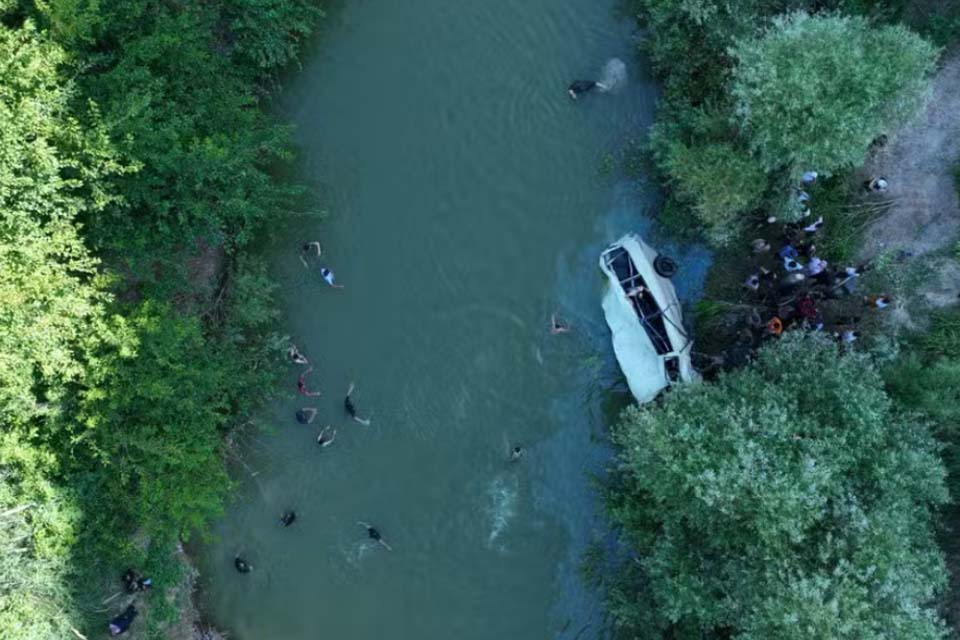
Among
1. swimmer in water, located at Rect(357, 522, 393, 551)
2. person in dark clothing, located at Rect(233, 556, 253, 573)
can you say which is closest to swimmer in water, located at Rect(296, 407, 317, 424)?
swimmer in water, located at Rect(357, 522, 393, 551)

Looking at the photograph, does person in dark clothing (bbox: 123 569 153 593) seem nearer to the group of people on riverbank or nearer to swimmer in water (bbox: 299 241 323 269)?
swimmer in water (bbox: 299 241 323 269)

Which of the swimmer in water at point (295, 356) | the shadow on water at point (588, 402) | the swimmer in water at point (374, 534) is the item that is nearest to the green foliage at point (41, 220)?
the swimmer in water at point (295, 356)

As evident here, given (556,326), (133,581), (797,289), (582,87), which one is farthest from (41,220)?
(797,289)

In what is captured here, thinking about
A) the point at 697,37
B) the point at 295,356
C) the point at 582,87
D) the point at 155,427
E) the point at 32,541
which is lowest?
the point at 32,541

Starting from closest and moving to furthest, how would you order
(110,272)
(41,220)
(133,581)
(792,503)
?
(792,503), (41,220), (110,272), (133,581)

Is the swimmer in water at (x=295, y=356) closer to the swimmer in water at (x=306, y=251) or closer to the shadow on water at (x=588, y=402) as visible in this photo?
the swimmer in water at (x=306, y=251)

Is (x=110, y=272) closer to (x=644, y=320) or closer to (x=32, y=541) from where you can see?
(x=32, y=541)

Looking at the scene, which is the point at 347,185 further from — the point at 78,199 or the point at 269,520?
the point at 269,520
